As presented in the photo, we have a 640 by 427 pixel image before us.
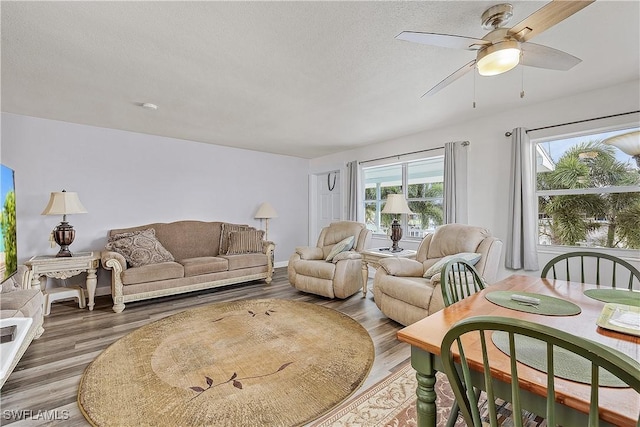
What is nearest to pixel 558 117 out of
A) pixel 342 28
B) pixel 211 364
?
pixel 342 28

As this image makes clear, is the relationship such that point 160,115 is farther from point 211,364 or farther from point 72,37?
point 211,364

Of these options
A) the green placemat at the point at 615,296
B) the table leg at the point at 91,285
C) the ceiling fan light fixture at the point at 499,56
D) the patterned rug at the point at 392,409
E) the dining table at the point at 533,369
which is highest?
the ceiling fan light fixture at the point at 499,56

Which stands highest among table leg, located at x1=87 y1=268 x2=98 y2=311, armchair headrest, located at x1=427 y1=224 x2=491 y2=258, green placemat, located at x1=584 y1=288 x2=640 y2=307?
armchair headrest, located at x1=427 y1=224 x2=491 y2=258

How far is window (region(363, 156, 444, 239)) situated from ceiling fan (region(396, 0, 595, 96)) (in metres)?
2.58

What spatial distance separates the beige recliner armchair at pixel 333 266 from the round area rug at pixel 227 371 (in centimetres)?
61

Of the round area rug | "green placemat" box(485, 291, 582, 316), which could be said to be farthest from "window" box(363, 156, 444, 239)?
"green placemat" box(485, 291, 582, 316)

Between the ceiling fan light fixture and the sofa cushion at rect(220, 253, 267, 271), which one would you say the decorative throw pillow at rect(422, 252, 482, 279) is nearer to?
the ceiling fan light fixture

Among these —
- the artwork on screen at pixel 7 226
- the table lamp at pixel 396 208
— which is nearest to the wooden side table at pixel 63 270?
the artwork on screen at pixel 7 226

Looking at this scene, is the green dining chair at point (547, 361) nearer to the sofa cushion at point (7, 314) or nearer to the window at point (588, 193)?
the sofa cushion at point (7, 314)

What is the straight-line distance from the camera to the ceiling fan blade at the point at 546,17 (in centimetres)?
131

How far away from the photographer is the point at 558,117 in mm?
3189

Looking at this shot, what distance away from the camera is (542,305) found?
142cm

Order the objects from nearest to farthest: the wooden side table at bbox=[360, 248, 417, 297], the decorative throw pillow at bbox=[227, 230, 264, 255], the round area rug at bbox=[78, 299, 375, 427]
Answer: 1. the round area rug at bbox=[78, 299, 375, 427]
2. the wooden side table at bbox=[360, 248, 417, 297]
3. the decorative throw pillow at bbox=[227, 230, 264, 255]

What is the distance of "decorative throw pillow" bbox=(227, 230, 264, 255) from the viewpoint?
15.7 feet
